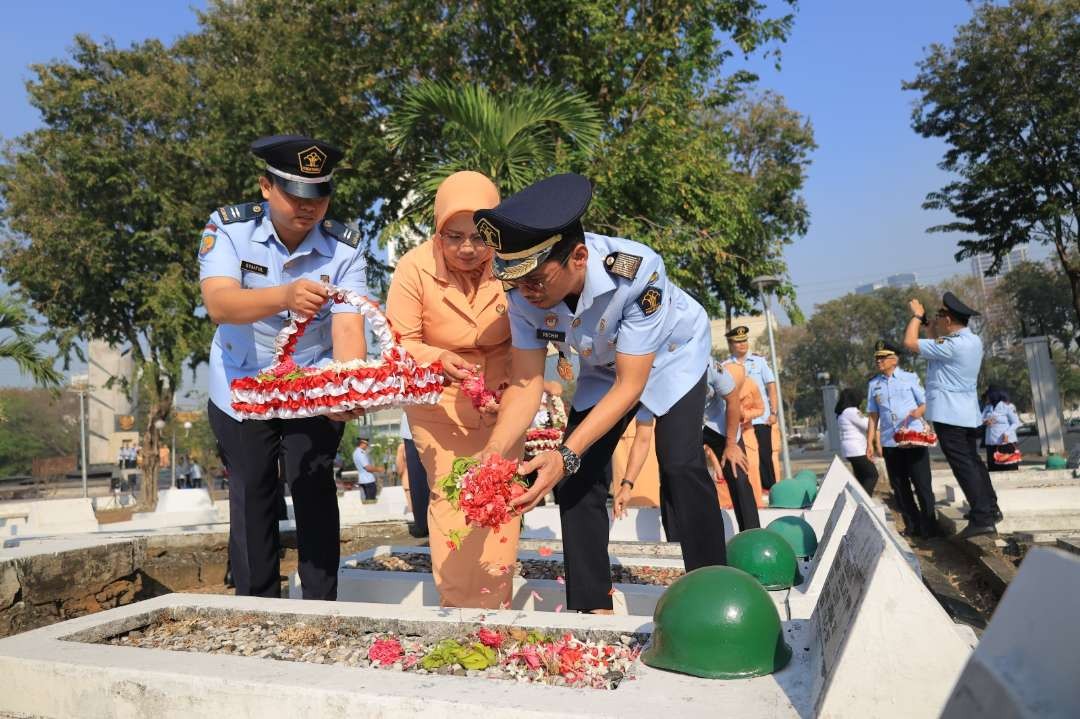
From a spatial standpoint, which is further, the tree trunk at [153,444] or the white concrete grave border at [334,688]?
the tree trunk at [153,444]

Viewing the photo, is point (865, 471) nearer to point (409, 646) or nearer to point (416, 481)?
point (416, 481)

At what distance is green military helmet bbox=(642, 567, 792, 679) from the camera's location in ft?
8.23

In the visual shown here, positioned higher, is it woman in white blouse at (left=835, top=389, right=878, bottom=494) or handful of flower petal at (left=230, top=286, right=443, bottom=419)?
handful of flower petal at (left=230, top=286, right=443, bottom=419)

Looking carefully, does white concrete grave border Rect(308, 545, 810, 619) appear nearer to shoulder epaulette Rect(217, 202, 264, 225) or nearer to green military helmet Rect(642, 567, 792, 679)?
green military helmet Rect(642, 567, 792, 679)

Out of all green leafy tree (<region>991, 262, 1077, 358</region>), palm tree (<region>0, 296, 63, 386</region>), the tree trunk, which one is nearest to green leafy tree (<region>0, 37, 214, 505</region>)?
the tree trunk

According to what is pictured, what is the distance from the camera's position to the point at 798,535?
19.6 ft

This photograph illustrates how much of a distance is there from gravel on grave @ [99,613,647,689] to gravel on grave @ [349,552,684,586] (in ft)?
5.69

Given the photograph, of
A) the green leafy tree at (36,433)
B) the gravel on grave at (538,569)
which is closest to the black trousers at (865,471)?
the gravel on grave at (538,569)

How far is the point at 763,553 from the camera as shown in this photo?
15.4ft

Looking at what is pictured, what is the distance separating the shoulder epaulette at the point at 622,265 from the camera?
365 cm

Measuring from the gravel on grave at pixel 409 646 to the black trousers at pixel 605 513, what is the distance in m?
0.90

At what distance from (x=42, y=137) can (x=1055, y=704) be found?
23.8 meters

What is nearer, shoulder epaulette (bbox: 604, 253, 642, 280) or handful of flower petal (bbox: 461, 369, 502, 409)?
shoulder epaulette (bbox: 604, 253, 642, 280)

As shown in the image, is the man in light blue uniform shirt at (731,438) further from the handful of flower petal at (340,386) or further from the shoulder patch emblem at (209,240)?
the shoulder patch emblem at (209,240)
